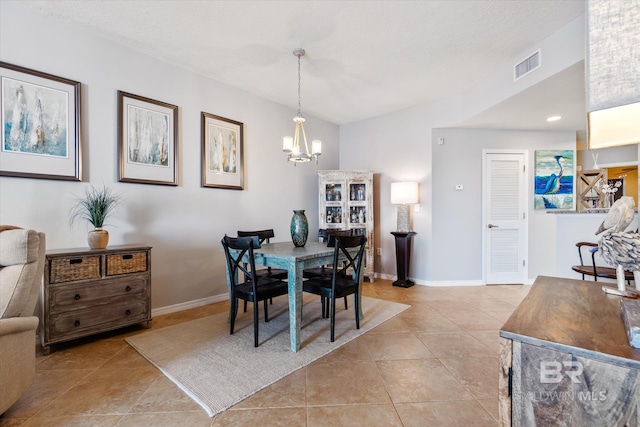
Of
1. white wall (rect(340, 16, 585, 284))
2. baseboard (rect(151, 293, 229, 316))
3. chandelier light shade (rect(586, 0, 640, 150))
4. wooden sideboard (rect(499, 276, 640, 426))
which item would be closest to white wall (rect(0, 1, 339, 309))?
baseboard (rect(151, 293, 229, 316))

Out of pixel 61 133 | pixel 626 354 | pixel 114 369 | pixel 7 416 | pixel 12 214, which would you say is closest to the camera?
pixel 626 354

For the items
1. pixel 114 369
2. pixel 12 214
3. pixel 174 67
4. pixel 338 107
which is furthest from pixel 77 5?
pixel 338 107

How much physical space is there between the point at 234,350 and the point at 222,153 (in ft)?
8.17

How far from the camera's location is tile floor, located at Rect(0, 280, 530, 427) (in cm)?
162

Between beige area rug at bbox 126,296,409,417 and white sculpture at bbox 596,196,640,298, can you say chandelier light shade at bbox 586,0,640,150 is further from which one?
beige area rug at bbox 126,296,409,417

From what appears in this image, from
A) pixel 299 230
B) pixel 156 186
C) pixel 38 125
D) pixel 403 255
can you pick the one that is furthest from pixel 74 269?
pixel 403 255

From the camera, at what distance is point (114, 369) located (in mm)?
2129

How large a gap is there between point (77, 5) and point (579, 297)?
12.8 ft

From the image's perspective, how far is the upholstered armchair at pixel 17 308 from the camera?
1.58 metres

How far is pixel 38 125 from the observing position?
8.27ft

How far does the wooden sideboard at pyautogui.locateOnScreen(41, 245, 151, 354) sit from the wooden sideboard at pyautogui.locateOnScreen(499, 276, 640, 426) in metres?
2.96

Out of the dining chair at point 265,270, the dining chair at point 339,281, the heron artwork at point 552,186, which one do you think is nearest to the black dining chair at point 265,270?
the dining chair at point 265,270

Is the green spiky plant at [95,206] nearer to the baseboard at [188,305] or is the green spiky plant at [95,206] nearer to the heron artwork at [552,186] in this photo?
the baseboard at [188,305]

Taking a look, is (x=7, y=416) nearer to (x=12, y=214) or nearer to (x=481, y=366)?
(x=12, y=214)
